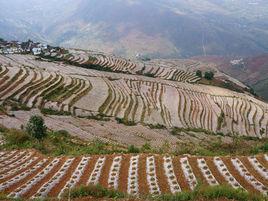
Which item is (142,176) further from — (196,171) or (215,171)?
(215,171)

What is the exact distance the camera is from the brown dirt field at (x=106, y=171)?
57.1 ft

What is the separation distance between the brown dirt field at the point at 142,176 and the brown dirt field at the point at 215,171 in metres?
2.47

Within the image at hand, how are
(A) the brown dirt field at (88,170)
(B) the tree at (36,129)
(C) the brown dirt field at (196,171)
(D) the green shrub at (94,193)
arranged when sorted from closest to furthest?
(D) the green shrub at (94,193)
(C) the brown dirt field at (196,171)
(A) the brown dirt field at (88,170)
(B) the tree at (36,129)

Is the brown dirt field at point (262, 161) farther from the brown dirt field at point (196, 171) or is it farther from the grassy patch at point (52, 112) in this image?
the grassy patch at point (52, 112)

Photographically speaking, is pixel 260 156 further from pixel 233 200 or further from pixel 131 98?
pixel 131 98

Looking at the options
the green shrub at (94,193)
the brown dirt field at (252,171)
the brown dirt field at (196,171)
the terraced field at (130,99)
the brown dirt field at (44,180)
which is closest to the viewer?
the green shrub at (94,193)

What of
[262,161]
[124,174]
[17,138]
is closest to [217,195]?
[124,174]

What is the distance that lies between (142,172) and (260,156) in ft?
15.8

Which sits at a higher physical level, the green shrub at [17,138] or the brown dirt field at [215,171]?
the brown dirt field at [215,171]

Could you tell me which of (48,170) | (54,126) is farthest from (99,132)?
(48,170)

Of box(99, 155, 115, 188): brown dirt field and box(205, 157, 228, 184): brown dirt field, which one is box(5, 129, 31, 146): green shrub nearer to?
box(99, 155, 115, 188): brown dirt field

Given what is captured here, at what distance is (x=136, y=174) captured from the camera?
18.0 metres

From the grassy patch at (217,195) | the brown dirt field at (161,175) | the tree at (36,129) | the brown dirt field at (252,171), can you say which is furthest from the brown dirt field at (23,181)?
the tree at (36,129)

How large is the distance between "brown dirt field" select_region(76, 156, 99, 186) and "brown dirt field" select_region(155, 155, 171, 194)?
2.62 metres
